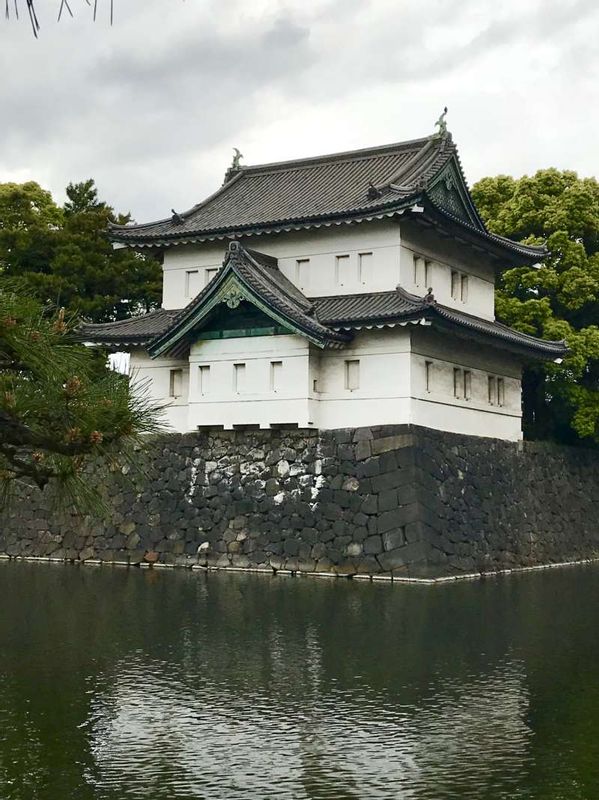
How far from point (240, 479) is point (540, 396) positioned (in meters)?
11.7

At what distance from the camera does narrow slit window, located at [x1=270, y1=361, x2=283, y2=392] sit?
86.6 ft

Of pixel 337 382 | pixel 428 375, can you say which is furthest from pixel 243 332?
pixel 428 375

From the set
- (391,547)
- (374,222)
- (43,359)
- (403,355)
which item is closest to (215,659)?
(43,359)

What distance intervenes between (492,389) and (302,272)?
579cm

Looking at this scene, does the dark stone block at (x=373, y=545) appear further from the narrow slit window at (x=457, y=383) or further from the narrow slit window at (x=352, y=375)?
the narrow slit window at (x=457, y=383)

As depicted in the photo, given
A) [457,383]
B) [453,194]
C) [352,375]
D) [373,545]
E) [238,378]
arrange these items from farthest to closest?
[453,194], [457,383], [238,378], [352,375], [373,545]

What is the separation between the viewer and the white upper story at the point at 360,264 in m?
27.1

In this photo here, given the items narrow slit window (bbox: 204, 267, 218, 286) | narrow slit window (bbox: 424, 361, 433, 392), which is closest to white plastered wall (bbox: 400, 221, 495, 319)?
narrow slit window (bbox: 424, 361, 433, 392)

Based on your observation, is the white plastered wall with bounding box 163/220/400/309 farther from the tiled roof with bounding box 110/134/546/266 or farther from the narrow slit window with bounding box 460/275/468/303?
the narrow slit window with bounding box 460/275/468/303

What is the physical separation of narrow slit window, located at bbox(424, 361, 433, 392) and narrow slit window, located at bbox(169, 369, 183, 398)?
647 centimetres

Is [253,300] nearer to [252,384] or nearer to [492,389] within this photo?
[252,384]

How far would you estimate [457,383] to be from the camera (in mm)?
27812

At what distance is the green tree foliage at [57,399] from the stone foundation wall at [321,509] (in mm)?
14404

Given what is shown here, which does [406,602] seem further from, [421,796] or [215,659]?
[421,796]
